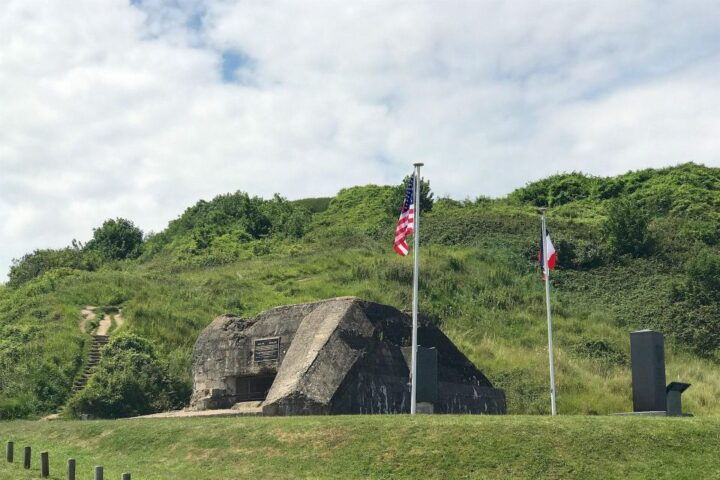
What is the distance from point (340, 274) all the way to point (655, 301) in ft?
55.0

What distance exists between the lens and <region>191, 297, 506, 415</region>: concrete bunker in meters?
22.7

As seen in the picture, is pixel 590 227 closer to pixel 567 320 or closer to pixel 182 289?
pixel 567 320

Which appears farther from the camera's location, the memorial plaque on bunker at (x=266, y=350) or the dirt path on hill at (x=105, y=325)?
the dirt path on hill at (x=105, y=325)

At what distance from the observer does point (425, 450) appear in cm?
1780

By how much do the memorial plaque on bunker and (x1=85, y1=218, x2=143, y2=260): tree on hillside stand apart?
53065mm

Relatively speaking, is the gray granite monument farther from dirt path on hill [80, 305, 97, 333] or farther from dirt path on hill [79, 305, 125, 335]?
dirt path on hill [80, 305, 97, 333]

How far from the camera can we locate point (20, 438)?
24.6 meters

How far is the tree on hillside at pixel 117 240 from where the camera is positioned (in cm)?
7762

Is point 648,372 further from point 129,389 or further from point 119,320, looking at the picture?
point 119,320

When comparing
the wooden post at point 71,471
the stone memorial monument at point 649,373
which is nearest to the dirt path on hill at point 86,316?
the wooden post at point 71,471

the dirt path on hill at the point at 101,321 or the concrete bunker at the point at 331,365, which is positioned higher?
the dirt path on hill at the point at 101,321

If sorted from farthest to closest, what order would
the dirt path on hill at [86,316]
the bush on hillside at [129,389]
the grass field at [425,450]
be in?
1. the dirt path on hill at [86,316]
2. the bush on hillside at [129,389]
3. the grass field at [425,450]

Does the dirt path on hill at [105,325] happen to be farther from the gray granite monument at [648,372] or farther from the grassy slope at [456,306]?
the gray granite monument at [648,372]

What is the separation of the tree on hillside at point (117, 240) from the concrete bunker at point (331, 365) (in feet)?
172
